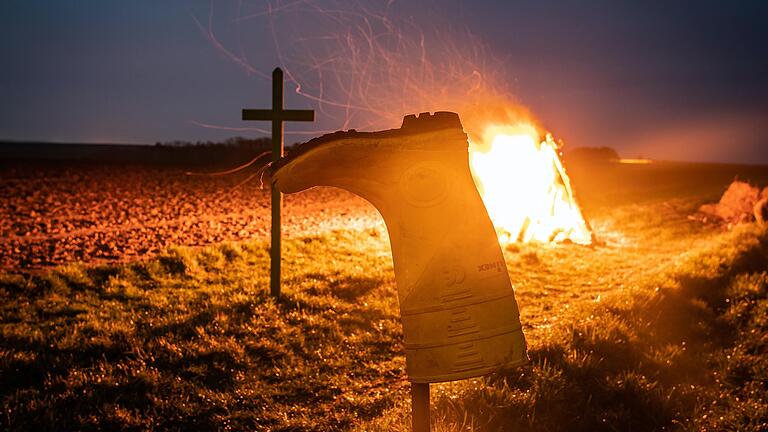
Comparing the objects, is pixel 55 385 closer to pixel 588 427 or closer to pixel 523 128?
pixel 588 427

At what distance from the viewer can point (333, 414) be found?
14.5ft

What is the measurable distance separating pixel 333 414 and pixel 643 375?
9.20 feet

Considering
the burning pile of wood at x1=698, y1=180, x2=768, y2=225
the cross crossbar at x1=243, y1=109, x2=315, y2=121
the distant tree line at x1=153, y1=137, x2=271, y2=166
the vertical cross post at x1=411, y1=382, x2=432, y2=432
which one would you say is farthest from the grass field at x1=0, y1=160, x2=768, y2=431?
the distant tree line at x1=153, y1=137, x2=271, y2=166

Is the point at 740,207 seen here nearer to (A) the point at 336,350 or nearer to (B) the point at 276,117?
(B) the point at 276,117

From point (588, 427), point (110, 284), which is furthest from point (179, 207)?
point (588, 427)

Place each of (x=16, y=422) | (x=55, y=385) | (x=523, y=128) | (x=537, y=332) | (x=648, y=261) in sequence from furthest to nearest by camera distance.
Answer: (x=523, y=128)
(x=648, y=261)
(x=537, y=332)
(x=55, y=385)
(x=16, y=422)

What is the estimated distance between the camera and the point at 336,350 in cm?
571

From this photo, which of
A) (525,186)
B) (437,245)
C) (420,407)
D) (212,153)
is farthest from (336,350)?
(212,153)

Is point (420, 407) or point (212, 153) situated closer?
point (420, 407)

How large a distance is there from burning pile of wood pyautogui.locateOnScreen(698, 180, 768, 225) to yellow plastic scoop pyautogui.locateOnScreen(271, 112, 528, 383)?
48.7ft

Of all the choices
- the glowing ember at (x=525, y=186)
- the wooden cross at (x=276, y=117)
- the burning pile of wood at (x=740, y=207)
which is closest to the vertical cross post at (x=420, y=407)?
the wooden cross at (x=276, y=117)

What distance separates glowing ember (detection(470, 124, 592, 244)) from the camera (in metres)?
12.0

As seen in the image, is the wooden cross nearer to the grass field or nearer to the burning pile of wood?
the grass field

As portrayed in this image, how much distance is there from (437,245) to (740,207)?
1680 centimetres
